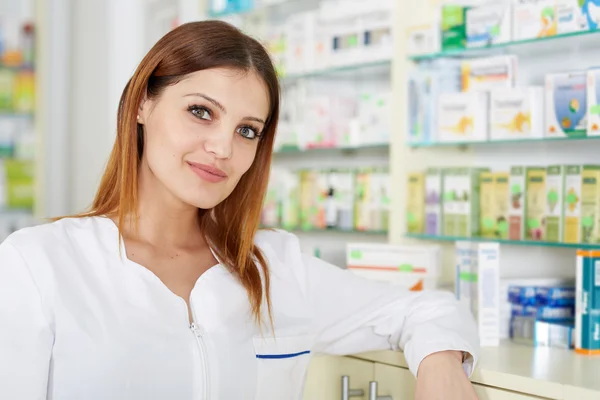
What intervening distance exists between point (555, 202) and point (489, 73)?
535 millimetres

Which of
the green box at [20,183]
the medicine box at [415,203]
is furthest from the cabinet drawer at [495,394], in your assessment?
the green box at [20,183]

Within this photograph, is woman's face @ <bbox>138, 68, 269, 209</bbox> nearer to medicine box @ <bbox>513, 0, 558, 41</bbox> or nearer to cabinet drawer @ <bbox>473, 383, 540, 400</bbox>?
cabinet drawer @ <bbox>473, 383, 540, 400</bbox>

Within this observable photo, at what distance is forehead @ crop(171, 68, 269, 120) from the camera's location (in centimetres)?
181

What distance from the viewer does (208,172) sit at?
6.03 feet

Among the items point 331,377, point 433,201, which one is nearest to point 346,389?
point 331,377

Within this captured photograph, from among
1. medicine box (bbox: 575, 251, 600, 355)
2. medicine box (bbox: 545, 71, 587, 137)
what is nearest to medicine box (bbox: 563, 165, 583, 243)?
medicine box (bbox: 545, 71, 587, 137)

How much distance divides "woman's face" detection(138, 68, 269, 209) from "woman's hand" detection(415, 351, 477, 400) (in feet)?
2.08

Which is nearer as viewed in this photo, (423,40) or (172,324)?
(172,324)

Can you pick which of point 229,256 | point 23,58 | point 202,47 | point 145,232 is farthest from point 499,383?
point 23,58

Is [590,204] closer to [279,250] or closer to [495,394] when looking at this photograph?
[495,394]

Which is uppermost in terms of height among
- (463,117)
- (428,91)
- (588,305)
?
(428,91)

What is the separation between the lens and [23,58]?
547 centimetres

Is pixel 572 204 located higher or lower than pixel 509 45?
lower

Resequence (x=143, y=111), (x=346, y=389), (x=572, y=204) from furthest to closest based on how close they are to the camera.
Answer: (x=572, y=204), (x=346, y=389), (x=143, y=111)
